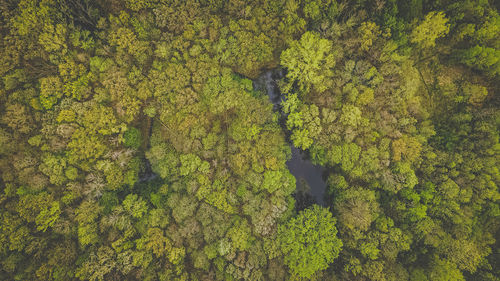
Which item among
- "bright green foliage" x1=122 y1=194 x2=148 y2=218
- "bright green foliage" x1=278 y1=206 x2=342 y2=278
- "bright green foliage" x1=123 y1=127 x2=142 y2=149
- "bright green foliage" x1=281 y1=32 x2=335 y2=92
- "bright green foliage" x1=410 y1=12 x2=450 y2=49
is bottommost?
"bright green foliage" x1=122 y1=194 x2=148 y2=218

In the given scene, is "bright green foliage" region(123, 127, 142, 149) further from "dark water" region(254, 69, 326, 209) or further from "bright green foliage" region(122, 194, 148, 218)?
"dark water" region(254, 69, 326, 209)

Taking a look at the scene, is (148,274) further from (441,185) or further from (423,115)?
(423,115)

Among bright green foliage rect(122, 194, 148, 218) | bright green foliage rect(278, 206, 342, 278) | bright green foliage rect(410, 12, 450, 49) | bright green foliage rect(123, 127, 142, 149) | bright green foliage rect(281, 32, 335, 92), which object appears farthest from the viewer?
bright green foliage rect(123, 127, 142, 149)

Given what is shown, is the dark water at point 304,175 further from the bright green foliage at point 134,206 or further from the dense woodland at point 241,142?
the bright green foliage at point 134,206

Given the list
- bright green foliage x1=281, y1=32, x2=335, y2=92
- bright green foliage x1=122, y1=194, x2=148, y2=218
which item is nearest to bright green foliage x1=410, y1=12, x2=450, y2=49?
bright green foliage x1=281, y1=32, x2=335, y2=92

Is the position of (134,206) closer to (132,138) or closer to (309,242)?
(132,138)

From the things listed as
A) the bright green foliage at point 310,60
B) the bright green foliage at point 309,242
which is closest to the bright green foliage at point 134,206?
the bright green foliage at point 309,242
